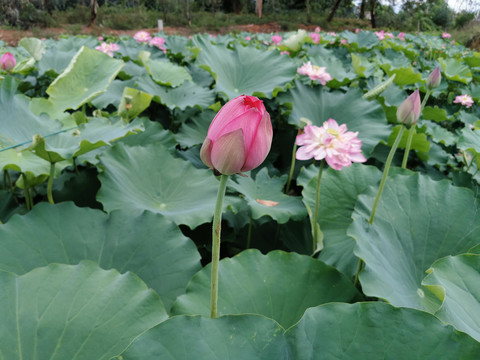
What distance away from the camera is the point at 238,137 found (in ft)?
1.34

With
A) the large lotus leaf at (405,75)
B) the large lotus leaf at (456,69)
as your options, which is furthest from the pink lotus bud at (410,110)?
the large lotus leaf at (456,69)

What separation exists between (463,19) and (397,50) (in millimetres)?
19081

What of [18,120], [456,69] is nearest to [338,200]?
[18,120]

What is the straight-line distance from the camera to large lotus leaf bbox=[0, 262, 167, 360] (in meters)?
0.51

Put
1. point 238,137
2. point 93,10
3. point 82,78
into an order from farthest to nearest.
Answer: point 93,10 → point 82,78 → point 238,137

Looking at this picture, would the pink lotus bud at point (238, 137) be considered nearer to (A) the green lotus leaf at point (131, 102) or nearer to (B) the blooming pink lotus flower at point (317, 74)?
(A) the green lotus leaf at point (131, 102)

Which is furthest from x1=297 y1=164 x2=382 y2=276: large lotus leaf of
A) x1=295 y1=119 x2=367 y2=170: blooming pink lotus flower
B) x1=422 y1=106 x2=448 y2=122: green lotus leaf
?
x1=422 y1=106 x2=448 y2=122: green lotus leaf

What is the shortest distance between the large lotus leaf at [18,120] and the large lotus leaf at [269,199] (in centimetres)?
55

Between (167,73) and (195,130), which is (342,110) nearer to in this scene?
(195,130)

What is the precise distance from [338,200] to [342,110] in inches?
22.7

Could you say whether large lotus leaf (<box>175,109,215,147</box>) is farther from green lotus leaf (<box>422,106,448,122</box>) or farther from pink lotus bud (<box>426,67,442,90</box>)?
green lotus leaf (<box>422,106,448,122</box>)

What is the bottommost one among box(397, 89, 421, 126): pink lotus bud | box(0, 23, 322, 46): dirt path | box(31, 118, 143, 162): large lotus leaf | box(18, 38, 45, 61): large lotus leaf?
box(31, 118, 143, 162): large lotus leaf

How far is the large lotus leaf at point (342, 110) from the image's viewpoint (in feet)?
4.62

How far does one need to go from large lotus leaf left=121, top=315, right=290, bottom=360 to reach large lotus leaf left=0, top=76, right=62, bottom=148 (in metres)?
0.77
